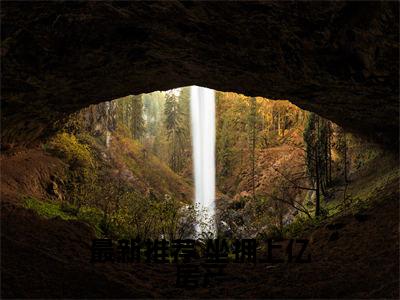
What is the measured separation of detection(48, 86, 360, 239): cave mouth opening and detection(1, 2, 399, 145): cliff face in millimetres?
3929

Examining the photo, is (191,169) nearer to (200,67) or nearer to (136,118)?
(136,118)

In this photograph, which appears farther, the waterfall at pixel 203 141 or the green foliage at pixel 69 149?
the waterfall at pixel 203 141

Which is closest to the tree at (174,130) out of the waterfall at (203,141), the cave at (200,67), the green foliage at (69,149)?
the waterfall at (203,141)

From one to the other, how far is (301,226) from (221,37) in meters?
7.19

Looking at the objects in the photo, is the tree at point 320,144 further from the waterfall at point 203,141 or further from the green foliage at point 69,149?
the waterfall at point 203,141

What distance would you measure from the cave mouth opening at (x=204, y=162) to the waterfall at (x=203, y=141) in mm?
183

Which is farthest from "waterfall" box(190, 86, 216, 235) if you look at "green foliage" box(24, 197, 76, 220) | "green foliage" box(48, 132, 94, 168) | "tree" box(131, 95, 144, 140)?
"green foliage" box(24, 197, 76, 220)

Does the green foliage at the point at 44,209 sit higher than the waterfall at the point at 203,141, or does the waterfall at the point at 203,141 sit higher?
the waterfall at the point at 203,141

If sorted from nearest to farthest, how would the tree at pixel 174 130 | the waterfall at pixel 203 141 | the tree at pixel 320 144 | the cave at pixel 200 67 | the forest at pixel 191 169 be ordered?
the cave at pixel 200 67 → the forest at pixel 191 169 → the tree at pixel 320 144 → the waterfall at pixel 203 141 → the tree at pixel 174 130

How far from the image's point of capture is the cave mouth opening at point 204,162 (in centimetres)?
1287

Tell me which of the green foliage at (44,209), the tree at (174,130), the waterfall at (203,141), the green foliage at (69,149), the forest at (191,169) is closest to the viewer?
the green foliage at (44,209)

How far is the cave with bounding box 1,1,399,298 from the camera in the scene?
215 inches

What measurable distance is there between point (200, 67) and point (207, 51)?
1.17 metres

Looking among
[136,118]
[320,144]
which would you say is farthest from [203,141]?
[320,144]
